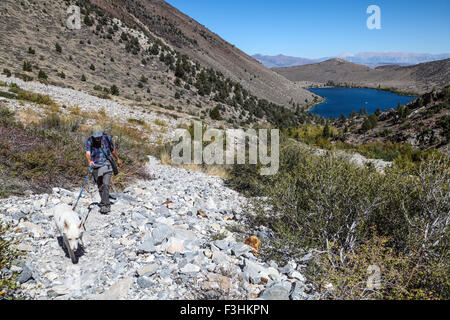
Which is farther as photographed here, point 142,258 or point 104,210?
point 104,210

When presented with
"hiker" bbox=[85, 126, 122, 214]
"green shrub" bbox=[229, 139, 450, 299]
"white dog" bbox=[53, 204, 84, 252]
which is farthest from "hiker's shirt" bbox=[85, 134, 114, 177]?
"green shrub" bbox=[229, 139, 450, 299]

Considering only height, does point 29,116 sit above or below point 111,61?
below

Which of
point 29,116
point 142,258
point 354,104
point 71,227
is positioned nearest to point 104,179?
point 71,227

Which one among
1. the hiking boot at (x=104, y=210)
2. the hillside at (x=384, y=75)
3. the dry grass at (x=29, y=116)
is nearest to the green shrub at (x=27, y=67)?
the dry grass at (x=29, y=116)

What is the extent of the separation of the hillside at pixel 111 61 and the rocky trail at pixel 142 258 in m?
18.5

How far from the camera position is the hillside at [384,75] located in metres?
111

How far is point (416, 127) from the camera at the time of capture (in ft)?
64.7

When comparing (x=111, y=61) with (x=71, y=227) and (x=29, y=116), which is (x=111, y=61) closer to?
(x=29, y=116)

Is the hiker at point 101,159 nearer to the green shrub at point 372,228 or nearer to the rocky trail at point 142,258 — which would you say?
the rocky trail at point 142,258

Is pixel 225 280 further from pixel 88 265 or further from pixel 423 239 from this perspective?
pixel 423 239

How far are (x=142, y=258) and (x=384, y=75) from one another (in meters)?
186

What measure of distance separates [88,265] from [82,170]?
10.2 ft

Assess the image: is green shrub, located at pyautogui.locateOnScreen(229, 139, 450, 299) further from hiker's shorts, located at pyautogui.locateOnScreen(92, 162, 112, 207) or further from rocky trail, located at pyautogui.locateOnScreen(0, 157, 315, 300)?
hiker's shorts, located at pyautogui.locateOnScreen(92, 162, 112, 207)

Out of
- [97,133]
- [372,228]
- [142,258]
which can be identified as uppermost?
[97,133]
